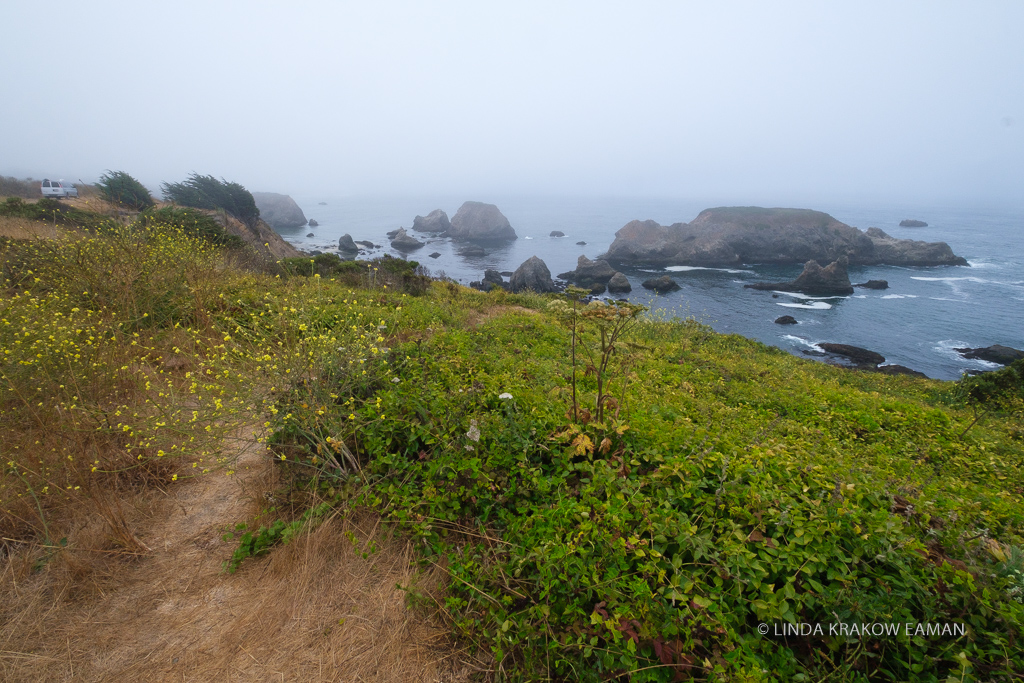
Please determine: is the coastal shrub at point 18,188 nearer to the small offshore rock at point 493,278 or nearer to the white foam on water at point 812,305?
the small offshore rock at point 493,278

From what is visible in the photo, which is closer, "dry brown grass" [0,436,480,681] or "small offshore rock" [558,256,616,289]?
"dry brown grass" [0,436,480,681]

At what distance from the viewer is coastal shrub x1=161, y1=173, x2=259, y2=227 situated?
37.4 meters

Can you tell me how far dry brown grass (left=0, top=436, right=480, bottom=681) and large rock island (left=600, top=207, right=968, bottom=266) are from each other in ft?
205

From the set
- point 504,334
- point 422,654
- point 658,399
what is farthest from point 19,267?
point 658,399

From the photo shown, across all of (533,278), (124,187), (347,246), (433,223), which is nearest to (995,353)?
(533,278)

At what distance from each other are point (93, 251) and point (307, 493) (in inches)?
257

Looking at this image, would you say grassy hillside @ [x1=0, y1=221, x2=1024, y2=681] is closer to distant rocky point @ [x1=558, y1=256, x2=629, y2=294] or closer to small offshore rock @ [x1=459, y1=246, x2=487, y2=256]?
distant rocky point @ [x1=558, y1=256, x2=629, y2=294]

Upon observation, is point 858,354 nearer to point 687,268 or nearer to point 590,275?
point 590,275

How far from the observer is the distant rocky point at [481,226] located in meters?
87.1

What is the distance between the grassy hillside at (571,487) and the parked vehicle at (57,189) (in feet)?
103

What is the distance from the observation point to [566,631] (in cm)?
249

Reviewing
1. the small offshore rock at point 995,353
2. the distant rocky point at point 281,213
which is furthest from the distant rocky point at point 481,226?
the small offshore rock at point 995,353

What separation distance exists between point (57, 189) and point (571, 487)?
41.7 m

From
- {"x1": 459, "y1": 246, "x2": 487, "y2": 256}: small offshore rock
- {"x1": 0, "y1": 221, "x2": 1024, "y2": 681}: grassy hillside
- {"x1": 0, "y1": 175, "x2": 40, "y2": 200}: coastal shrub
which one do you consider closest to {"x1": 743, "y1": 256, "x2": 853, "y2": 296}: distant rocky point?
{"x1": 459, "y1": 246, "x2": 487, "y2": 256}: small offshore rock
